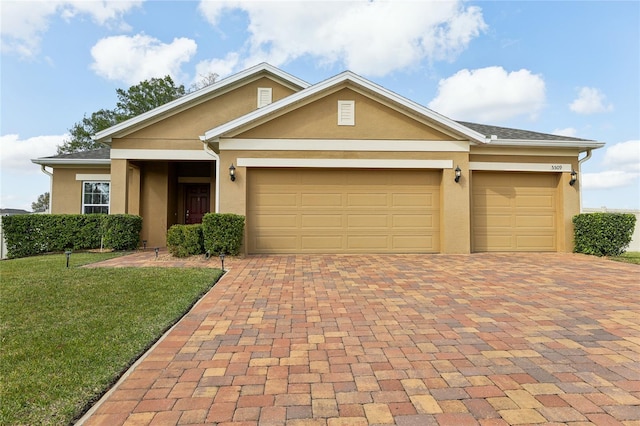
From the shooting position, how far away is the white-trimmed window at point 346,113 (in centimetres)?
956

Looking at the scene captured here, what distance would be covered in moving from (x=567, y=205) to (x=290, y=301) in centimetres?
960

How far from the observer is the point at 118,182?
438 inches

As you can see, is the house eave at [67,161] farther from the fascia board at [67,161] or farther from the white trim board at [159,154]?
the white trim board at [159,154]

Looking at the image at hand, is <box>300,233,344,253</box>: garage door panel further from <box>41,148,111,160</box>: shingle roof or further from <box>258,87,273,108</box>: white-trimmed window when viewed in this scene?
<box>41,148,111,160</box>: shingle roof

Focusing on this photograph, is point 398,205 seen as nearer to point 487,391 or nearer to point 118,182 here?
point 487,391

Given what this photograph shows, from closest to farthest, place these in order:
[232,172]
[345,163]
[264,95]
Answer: [232,172]
[345,163]
[264,95]

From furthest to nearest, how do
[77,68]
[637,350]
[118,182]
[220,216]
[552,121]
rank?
[552,121]
[77,68]
[118,182]
[220,216]
[637,350]

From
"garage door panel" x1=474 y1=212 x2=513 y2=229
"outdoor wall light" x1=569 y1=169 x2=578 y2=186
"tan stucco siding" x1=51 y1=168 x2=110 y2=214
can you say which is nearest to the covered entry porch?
"tan stucco siding" x1=51 y1=168 x2=110 y2=214

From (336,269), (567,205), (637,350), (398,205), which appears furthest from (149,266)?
(567,205)

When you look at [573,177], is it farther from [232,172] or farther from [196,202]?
[196,202]

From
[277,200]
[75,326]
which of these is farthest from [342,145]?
[75,326]

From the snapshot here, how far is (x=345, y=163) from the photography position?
31.2ft

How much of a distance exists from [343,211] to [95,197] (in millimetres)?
9762

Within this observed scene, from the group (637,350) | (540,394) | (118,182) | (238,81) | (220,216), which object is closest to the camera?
(540,394)
